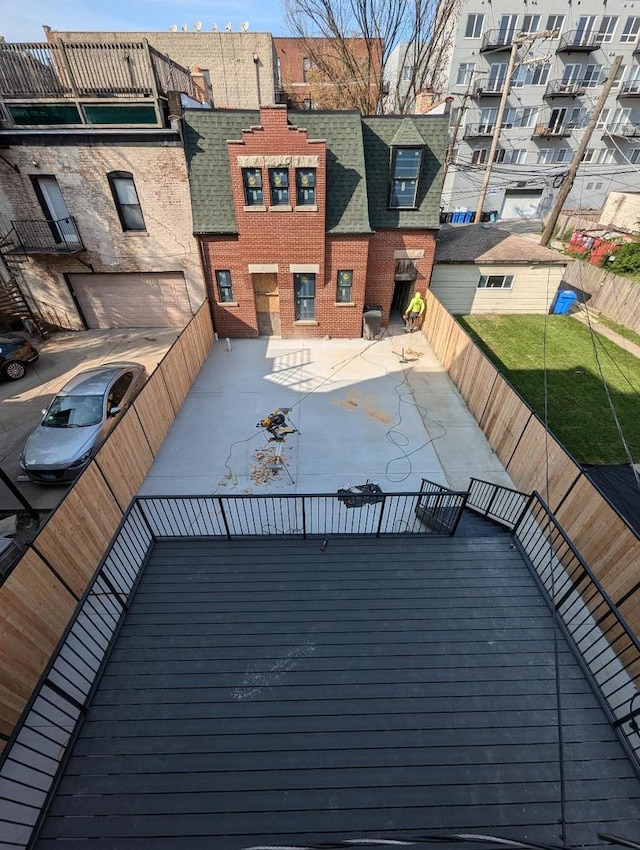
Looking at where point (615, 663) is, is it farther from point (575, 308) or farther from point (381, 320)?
point (575, 308)

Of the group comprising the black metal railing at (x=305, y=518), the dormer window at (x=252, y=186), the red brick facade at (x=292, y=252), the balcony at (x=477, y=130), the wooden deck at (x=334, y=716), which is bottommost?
→ the black metal railing at (x=305, y=518)

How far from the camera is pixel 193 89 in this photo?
1583 cm

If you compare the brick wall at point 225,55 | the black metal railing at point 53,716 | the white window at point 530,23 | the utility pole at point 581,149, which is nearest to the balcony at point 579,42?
the white window at point 530,23

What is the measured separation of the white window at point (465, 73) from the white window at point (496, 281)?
2742 cm

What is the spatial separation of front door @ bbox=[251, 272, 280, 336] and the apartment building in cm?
2788

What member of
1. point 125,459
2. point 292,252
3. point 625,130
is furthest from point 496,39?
point 125,459

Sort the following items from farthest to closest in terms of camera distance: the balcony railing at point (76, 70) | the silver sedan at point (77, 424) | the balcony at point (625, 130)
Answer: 1. the balcony at point (625, 130)
2. the balcony railing at point (76, 70)
3. the silver sedan at point (77, 424)

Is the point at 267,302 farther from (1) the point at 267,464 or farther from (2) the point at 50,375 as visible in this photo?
(2) the point at 50,375

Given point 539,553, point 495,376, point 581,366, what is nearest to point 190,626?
point 539,553

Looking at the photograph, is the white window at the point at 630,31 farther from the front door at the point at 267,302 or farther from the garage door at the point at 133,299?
the garage door at the point at 133,299

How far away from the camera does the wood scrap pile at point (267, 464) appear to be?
855cm

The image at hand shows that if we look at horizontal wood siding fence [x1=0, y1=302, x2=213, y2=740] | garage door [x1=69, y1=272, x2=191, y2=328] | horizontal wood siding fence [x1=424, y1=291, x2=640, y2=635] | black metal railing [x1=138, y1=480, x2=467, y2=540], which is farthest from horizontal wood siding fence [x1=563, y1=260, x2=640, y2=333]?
horizontal wood siding fence [x1=0, y1=302, x2=213, y2=740]

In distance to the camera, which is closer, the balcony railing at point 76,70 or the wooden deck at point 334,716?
the wooden deck at point 334,716

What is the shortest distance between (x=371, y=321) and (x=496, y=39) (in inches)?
1314
